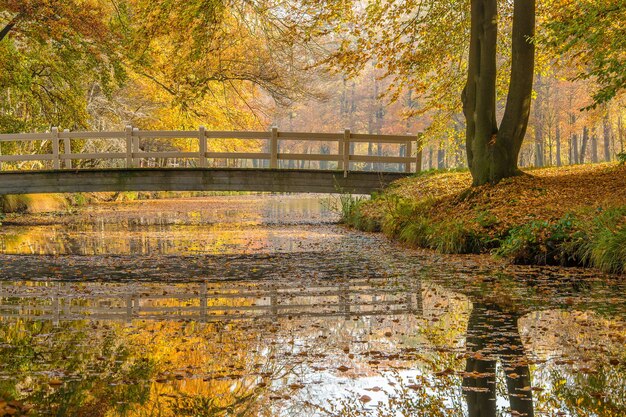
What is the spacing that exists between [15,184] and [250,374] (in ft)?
60.6

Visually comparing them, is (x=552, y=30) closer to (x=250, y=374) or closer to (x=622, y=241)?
(x=622, y=241)

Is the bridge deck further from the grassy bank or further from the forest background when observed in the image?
the grassy bank

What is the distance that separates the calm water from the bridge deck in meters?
9.92

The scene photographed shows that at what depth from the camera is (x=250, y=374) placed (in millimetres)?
4348

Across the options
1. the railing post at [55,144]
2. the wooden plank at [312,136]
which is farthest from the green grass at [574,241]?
the railing post at [55,144]

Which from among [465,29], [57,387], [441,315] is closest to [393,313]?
[441,315]

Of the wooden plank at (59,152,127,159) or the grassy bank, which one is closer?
the grassy bank

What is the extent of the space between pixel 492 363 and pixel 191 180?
669 inches

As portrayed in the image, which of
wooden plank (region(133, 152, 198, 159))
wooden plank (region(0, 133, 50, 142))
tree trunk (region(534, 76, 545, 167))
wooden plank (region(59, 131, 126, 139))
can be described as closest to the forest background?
wooden plank (region(59, 131, 126, 139))

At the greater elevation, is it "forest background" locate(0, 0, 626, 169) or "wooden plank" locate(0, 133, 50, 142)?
"forest background" locate(0, 0, 626, 169)

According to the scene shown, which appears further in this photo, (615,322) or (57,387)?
(615,322)

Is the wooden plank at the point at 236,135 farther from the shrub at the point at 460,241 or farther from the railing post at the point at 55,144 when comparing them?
the shrub at the point at 460,241

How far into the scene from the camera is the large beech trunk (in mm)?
13930

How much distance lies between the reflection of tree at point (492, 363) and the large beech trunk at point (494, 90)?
821 centimetres
